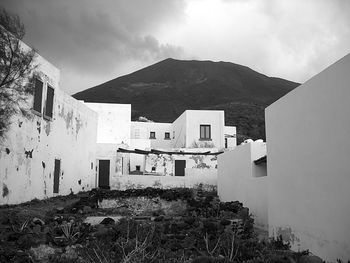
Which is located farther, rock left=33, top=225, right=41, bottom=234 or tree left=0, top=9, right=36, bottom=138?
rock left=33, top=225, right=41, bottom=234

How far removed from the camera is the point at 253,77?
98375mm

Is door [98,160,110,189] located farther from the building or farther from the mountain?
the mountain

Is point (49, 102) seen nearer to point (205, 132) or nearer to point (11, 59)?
point (11, 59)

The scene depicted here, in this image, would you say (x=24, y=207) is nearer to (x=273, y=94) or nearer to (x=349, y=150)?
(x=349, y=150)

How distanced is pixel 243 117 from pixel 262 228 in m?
43.0

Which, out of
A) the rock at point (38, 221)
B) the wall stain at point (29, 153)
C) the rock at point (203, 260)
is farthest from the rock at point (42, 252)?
the wall stain at point (29, 153)

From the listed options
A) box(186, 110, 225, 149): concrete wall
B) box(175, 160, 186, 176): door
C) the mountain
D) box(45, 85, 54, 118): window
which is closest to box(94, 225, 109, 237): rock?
box(45, 85, 54, 118): window

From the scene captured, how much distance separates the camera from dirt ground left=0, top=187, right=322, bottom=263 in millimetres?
7359

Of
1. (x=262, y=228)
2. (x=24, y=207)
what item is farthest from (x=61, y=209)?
(x=262, y=228)

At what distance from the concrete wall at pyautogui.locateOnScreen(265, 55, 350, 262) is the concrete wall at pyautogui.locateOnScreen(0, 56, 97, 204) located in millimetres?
9443

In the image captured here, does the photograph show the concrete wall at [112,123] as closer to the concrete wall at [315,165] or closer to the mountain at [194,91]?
the concrete wall at [315,165]

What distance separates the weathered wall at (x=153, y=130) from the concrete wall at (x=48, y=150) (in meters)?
13.0

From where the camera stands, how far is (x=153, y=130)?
125 feet

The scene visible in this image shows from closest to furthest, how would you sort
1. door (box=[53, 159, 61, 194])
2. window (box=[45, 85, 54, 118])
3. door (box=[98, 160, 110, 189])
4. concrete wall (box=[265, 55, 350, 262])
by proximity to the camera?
concrete wall (box=[265, 55, 350, 262]), window (box=[45, 85, 54, 118]), door (box=[53, 159, 61, 194]), door (box=[98, 160, 110, 189])
